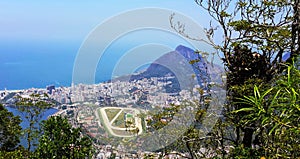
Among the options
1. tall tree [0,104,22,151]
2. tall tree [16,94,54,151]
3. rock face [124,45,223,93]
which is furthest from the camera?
tall tree [16,94,54,151]

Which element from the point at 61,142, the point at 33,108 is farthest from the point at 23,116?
the point at 61,142

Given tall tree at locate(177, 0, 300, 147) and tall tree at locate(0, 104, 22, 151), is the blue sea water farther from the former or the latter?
tall tree at locate(177, 0, 300, 147)

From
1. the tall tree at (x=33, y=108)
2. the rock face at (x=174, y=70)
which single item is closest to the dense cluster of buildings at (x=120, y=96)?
the rock face at (x=174, y=70)

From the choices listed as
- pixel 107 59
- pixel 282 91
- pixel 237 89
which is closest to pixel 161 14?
pixel 107 59

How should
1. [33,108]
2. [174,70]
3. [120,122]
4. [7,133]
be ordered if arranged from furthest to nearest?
[33,108]
[7,133]
[120,122]
[174,70]

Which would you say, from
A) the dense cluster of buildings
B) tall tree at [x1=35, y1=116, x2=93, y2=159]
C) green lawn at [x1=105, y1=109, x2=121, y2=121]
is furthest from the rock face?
tall tree at [x1=35, y1=116, x2=93, y2=159]

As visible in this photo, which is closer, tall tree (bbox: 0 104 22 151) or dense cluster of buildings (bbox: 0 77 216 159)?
dense cluster of buildings (bbox: 0 77 216 159)

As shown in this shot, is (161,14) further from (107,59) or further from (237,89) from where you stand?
(237,89)

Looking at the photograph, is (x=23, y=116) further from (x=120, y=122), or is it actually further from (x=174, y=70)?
(x=174, y=70)
